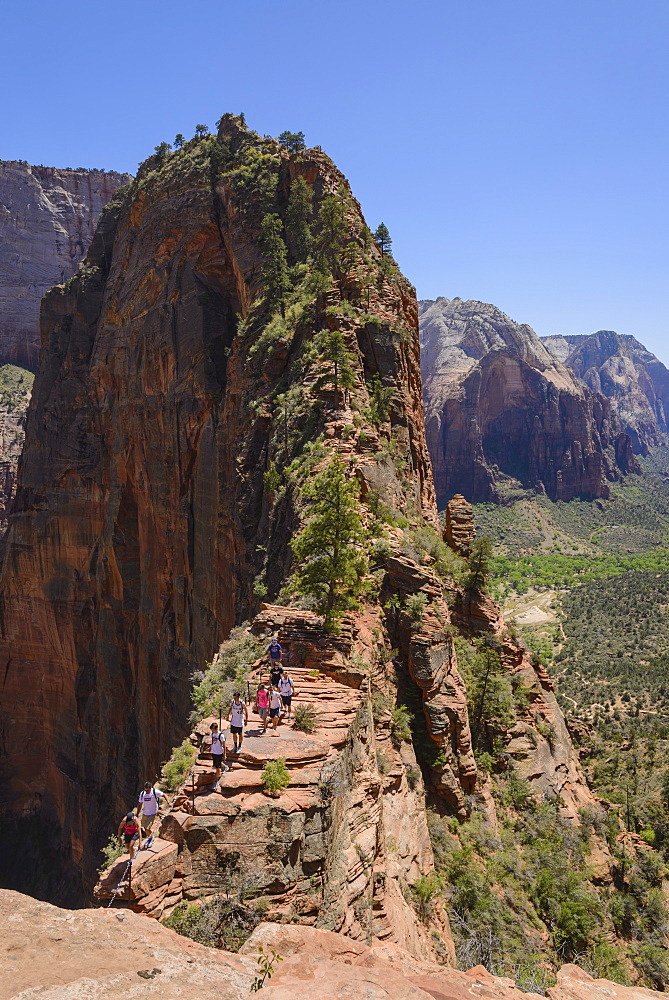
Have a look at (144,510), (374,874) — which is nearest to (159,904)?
(374,874)

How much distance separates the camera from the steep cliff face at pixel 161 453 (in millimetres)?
33688

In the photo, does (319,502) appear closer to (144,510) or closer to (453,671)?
(453,671)

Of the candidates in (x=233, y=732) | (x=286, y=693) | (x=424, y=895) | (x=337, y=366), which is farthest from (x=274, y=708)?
(x=337, y=366)

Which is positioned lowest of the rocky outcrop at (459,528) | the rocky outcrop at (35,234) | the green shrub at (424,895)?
the green shrub at (424,895)

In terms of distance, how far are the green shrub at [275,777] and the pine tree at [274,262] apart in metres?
30.7

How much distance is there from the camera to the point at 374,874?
538 inches

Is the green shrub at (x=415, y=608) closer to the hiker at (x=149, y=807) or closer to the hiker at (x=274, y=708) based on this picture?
the hiker at (x=274, y=708)

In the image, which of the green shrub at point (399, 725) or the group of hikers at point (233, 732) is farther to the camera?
the green shrub at point (399, 725)

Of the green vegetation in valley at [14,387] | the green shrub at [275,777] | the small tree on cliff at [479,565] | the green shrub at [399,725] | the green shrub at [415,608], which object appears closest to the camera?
the green shrub at [275,777]

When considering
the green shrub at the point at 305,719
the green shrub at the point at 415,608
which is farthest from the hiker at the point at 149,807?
the green shrub at the point at 415,608

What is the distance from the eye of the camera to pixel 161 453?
152 ft

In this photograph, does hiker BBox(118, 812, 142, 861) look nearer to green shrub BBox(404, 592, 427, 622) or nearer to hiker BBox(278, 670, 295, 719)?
hiker BBox(278, 670, 295, 719)

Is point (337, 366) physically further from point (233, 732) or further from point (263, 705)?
point (233, 732)

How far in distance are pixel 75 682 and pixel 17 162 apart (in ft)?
384
